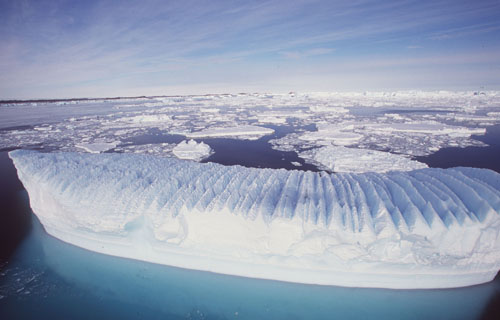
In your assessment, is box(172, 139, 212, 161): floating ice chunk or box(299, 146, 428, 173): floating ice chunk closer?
box(299, 146, 428, 173): floating ice chunk

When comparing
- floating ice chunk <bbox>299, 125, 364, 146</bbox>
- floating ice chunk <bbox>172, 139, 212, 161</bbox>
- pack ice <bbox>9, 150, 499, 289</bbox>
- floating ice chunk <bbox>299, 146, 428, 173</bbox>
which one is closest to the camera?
pack ice <bbox>9, 150, 499, 289</bbox>

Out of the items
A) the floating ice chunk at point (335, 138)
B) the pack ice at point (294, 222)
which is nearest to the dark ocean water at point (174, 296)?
the pack ice at point (294, 222)

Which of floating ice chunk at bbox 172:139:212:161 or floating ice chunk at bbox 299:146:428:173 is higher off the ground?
floating ice chunk at bbox 172:139:212:161

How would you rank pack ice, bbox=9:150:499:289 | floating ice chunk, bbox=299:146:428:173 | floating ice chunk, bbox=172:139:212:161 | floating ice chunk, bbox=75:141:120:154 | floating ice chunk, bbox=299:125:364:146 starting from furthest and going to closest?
floating ice chunk, bbox=299:125:364:146
floating ice chunk, bbox=75:141:120:154
floating ice chunk, bbox=172:139:212:161
floating ice chunk, bbox=299:146:428:173
pack ice, bbox=9:150:499:289

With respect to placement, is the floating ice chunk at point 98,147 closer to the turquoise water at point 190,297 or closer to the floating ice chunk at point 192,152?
the floating ice chunk at point 192,152

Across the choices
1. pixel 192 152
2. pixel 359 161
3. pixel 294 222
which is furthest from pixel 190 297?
pixel 192 152

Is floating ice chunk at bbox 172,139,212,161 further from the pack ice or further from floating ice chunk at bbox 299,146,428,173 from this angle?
the pack ice

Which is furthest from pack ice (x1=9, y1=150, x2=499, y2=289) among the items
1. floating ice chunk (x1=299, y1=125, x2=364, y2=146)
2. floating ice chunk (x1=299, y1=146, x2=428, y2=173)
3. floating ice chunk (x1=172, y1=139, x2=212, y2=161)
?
floating ice chunk (x1=299, y1=125, x2=364, y2=146)

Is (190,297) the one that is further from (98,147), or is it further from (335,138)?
(335,138)
